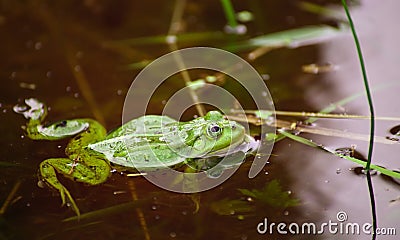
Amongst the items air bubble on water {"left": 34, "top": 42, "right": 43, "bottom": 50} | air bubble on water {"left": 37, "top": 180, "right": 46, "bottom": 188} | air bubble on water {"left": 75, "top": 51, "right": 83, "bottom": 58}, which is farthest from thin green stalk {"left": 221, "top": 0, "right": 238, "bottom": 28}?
air bubble on water {"left": 37, "top": 180, "right": 46, "bottom": 188}

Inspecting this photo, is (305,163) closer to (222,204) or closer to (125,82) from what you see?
(222,204)

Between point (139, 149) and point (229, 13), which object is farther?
point (229, 13)

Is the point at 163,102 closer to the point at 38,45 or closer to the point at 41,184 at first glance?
the point at 41,184

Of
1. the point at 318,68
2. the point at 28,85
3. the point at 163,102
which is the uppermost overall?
the point at 318,68

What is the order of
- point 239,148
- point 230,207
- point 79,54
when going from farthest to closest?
point 79,54
point 239,148
point 230,207

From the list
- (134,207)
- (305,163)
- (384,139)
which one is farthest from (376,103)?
(134,207)

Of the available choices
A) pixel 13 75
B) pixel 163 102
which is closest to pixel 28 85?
pixel 13 75

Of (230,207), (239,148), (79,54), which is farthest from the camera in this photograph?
(79,54)
